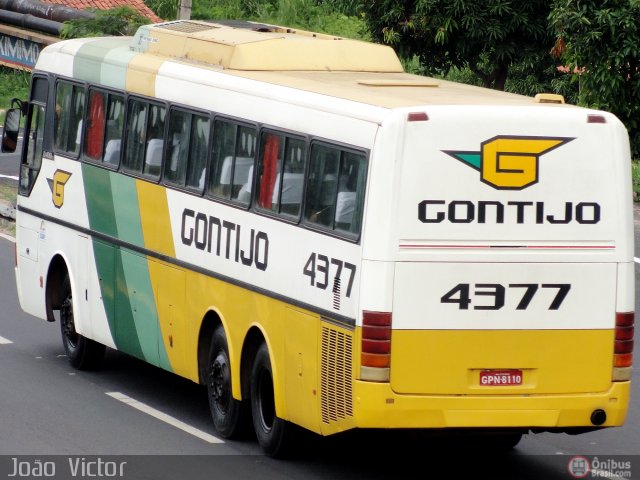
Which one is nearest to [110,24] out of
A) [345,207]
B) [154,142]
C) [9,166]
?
[9,166]

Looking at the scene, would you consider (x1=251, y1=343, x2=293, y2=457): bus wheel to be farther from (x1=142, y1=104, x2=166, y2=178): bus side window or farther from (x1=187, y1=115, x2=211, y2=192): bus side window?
(x1=142, y1=104, x2=166, y2=178): bus side window

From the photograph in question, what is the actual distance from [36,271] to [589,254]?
714 cm

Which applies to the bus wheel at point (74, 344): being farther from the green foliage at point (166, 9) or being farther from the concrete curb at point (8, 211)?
the green foliage at point (166, 9)

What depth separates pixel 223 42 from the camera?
13.2 meters

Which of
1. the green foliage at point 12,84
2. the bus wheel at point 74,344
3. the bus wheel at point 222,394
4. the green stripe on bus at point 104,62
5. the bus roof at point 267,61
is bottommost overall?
the green foliage at point 12,84

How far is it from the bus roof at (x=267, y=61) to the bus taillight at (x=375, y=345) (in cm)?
152

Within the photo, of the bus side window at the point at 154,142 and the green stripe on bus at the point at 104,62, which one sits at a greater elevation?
the green stripe on bus at the point at 104,62

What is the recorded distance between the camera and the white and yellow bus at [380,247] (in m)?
10.4

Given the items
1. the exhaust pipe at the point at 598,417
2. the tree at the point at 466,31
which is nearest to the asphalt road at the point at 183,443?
the exhaust pipe at the point at 598,417

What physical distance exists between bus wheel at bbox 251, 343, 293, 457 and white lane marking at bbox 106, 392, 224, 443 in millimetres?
549

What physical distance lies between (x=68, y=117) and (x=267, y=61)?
319 cm

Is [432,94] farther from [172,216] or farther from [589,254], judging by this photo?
[172,216]

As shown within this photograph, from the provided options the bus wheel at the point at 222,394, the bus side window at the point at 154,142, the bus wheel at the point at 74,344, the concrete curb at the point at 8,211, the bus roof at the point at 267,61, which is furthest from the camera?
the concrete curb at the point at 8,211

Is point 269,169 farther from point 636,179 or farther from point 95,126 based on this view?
point 636,179
